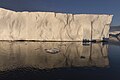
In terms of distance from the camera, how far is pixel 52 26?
153 ft

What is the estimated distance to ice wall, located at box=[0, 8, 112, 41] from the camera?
1756 inches

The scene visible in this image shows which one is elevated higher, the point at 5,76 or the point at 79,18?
the point at 79,18

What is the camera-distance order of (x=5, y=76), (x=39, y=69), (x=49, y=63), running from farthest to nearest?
(x=49, y=63) → (x=39, y=69) → (x=5, y=76)

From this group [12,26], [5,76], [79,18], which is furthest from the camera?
[79,18]

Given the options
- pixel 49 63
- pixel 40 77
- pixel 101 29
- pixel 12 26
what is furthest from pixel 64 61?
pixel 101 29

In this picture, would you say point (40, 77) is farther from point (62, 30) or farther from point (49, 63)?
point (62, 30)

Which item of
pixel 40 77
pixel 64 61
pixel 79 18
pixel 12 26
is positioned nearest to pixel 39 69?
pixel 40 77

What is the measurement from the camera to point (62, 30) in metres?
46.8

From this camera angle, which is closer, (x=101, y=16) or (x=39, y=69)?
(x=39, y=69)

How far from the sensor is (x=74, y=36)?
155 feet

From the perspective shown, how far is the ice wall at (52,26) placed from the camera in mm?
44594

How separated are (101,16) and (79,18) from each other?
451cm

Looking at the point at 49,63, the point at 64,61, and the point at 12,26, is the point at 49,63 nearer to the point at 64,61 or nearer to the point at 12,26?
the point at 64,61

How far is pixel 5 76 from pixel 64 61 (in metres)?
8.34
